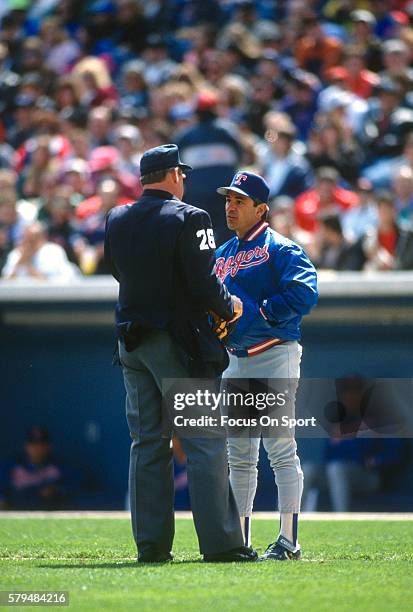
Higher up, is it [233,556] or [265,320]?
[265,320]

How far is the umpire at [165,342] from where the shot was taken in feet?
18.4

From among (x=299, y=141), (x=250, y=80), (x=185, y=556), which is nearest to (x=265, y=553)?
(x=185, y=556)

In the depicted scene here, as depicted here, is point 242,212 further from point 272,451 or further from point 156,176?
point 272,451

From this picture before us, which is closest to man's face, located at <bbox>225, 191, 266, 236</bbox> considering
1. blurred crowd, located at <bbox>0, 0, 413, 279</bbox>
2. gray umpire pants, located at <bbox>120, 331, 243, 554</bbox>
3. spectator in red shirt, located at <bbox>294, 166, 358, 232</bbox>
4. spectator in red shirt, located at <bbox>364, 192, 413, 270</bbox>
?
gray umpire pants, located at <bbox>120, 331, 243, 554</bbox>

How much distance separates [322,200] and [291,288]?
5632 mm

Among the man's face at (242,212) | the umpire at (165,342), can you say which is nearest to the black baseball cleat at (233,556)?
the umpire at (165,342)

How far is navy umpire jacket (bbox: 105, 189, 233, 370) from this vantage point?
18.4 ft

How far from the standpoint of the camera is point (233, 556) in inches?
224

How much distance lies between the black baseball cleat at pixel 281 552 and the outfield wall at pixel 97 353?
406cm

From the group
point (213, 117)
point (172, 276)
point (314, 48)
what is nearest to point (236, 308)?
point (172, 276)

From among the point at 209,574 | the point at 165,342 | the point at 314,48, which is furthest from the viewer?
the point at 314,48

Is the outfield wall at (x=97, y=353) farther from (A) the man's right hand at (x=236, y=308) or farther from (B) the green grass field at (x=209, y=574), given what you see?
(A) the man's right hand at (x=236, y=308)

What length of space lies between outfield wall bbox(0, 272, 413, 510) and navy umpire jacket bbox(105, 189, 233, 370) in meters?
4.35

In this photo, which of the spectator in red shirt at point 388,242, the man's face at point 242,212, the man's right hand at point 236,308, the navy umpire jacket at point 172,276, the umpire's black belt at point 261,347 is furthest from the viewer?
the spectator in red shirt at point 388,242
